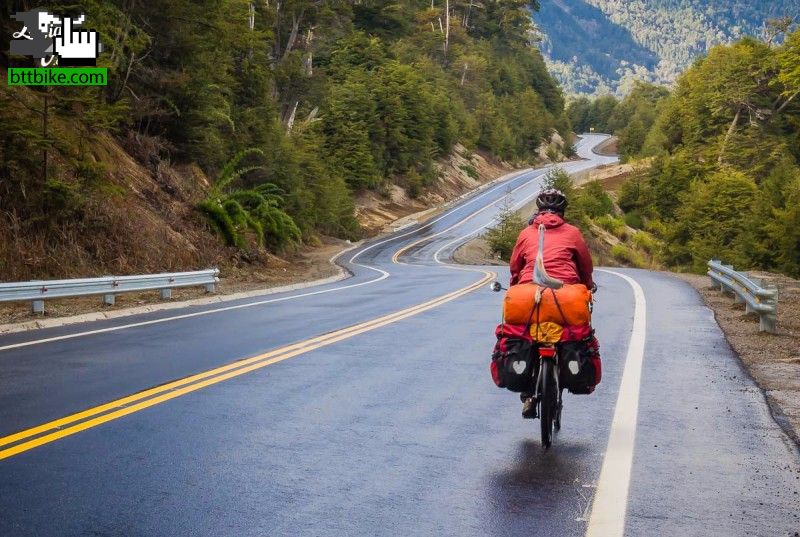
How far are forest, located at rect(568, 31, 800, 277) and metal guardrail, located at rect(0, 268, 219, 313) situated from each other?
38295 mm

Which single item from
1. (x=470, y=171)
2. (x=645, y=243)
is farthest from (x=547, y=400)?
(x=470, y=171)

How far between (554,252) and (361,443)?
7.18 ft

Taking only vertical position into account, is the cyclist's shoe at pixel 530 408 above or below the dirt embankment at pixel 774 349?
above

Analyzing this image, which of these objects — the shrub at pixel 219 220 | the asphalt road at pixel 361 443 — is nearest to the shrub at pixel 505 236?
the shrub at pixel 219 220

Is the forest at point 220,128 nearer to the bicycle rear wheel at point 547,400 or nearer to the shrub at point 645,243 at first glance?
the bicycle rear wheel at point 547,400

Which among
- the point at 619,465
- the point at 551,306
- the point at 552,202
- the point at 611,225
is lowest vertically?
the point at 611,225

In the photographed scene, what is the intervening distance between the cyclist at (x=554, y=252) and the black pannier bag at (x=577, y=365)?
198 millimetres

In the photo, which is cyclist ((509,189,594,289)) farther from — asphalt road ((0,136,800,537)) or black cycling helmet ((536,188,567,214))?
asphalt road ((0,136,800,537))

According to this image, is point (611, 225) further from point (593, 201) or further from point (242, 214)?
point (242, 214)

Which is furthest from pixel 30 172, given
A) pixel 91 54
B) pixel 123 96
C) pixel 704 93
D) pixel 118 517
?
pixel 704 93

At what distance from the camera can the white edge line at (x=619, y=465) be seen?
17.7ft

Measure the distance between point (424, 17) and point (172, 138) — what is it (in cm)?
9542

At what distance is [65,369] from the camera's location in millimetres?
10250

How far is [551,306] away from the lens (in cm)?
720
